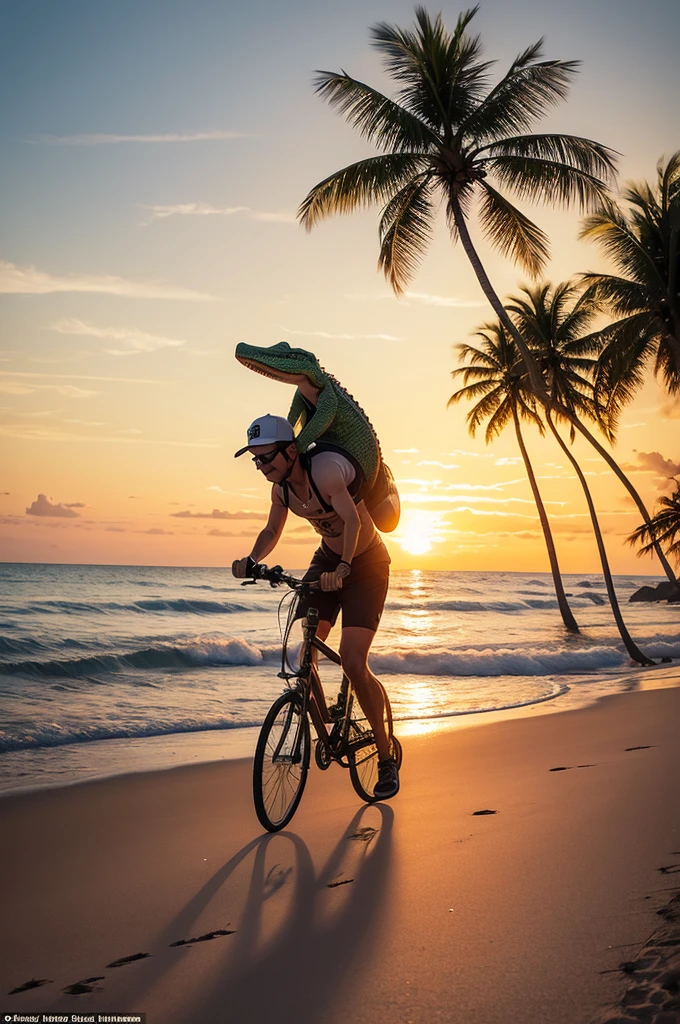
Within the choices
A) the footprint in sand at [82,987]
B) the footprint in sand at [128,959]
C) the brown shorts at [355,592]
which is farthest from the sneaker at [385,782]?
the footprint in sand at [82,987]

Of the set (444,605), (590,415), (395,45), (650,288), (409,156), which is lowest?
(444,605)

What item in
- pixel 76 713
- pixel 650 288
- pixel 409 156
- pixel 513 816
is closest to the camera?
pixel 513 816

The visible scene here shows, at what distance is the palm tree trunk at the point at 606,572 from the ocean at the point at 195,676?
42cm

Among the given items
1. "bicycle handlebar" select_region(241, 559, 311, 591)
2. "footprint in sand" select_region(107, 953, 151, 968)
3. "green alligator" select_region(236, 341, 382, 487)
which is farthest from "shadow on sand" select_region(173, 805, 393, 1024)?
"green alligator" select_region(236, 341, 382, 487)

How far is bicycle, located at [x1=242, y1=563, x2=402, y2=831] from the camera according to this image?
4203 mm

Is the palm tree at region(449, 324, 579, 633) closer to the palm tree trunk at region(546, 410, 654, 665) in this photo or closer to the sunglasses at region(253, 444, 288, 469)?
the palm tree trunk at region(546, 410, 654, 665)

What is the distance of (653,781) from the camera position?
4672 mm

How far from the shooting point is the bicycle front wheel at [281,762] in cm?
415

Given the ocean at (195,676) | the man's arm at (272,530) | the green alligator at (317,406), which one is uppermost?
the green alligator at (317,406)

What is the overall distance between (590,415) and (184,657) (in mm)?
15952

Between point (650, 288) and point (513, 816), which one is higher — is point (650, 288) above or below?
above

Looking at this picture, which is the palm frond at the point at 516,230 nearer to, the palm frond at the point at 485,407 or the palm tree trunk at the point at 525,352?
the palm tree trunk at the point at 525,352

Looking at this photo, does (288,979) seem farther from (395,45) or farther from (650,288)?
(650,288)

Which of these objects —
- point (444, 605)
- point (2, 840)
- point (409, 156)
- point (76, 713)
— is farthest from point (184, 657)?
point (444, 605)
